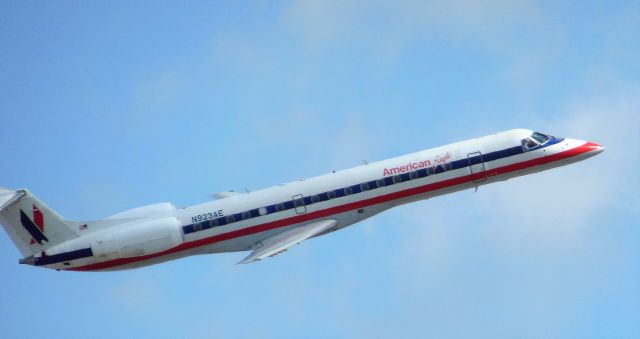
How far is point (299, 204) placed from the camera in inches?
1895

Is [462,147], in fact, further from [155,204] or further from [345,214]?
[155,204]

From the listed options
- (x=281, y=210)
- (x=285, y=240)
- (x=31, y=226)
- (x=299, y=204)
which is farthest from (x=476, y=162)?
(x=31, y=226)

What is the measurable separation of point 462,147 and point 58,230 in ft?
84.8

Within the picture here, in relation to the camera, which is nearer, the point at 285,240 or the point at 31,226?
the point at 285,240

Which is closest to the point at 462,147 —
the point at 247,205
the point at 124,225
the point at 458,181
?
the point at 458,181

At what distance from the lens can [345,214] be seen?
4825cm

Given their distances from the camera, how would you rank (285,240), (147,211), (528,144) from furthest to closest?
(147,211) < (528,144) < (285,240)

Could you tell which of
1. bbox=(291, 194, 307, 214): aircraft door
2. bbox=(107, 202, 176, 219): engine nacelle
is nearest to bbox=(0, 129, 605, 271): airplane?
bbox=(291, 194, 307, 214): aircraft door

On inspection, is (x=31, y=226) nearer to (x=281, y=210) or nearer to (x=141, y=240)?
(x=141, y=240)

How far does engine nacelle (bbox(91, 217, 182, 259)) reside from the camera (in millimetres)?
48312

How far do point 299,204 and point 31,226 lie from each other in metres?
17.0

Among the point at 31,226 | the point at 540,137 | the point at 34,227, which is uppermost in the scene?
the point at 31,226

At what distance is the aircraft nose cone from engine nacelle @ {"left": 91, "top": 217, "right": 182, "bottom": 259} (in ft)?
85.1

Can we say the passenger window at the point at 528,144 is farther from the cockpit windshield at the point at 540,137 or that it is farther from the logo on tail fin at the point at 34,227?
the logo on tail fin at the point at 34,227
